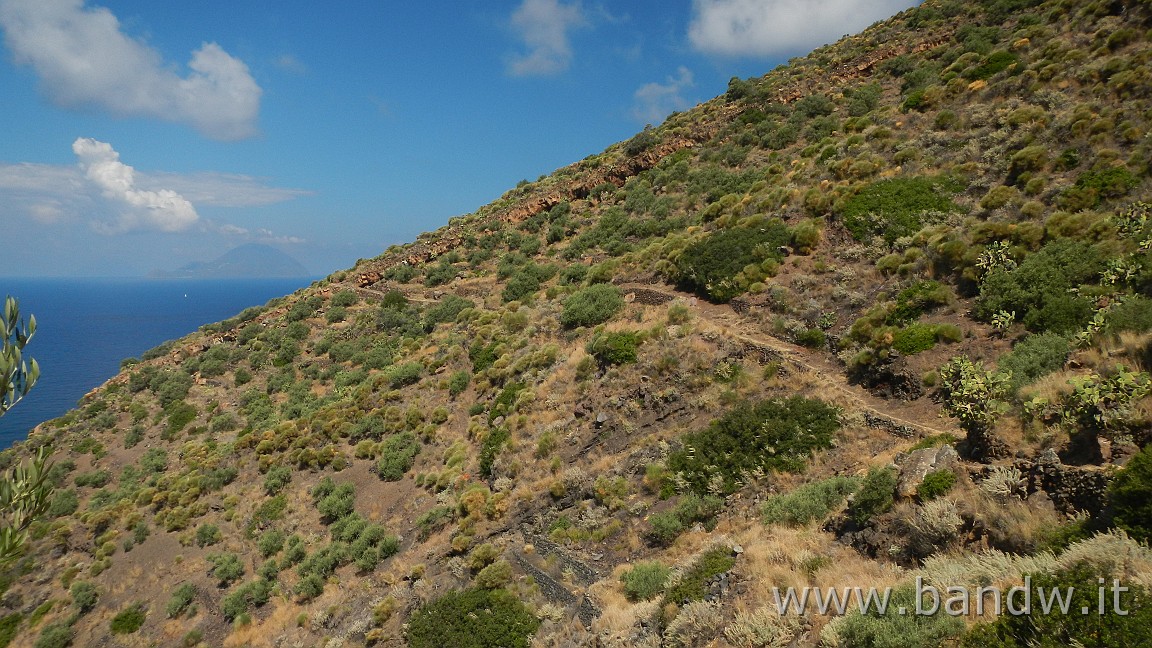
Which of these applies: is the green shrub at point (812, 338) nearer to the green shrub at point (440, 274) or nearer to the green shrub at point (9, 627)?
the green shrub at point (9, 627)

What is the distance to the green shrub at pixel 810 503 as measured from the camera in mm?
9467

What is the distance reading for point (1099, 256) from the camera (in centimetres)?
1199

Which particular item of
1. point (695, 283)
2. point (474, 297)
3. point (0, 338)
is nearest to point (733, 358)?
point (695, 283)

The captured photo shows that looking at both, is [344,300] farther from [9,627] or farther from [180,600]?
[180,600]

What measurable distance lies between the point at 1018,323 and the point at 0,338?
18.0 m

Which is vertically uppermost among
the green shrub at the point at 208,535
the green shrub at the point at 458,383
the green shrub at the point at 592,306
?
the green shrub at the point at 592,306

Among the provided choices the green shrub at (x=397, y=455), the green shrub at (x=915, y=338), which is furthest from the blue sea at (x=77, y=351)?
the green shrub at (x=915, y=338)

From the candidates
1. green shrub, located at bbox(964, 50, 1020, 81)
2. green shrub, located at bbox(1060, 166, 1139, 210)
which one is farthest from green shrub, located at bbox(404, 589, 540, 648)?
green shrub, located at bbox(964, 50, 1020, 81)

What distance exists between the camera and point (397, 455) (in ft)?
68.9

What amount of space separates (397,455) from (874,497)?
17754 mm

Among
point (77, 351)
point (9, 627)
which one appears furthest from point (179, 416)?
point (77, 351)

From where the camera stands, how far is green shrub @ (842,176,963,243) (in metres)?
18.3

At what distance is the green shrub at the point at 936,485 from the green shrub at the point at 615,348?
34.9 ft

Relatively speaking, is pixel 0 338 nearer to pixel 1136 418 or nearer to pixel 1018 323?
pixel 1136 418
